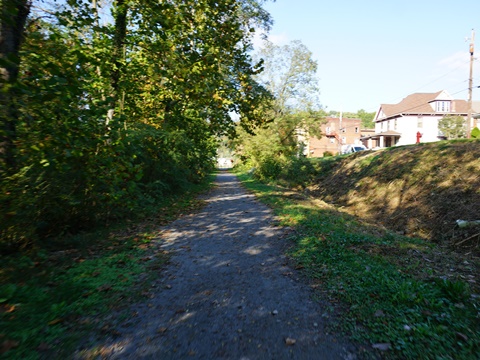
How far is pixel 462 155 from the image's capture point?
11.8 metres

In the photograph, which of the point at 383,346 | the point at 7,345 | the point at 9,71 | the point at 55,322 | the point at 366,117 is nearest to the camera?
the point at 7,345

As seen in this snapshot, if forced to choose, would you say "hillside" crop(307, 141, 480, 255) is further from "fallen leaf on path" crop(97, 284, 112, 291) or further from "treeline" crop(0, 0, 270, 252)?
Result: "fallen leaf on path" crop(97, 284, 112, 291)

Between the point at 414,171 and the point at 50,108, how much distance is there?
12976mm

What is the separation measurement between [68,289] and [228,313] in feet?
7.11

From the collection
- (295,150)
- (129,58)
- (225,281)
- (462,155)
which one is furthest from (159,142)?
(295,150)

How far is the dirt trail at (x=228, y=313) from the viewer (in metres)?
2.97

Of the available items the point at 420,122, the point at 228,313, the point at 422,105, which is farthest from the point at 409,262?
the point at 422,105

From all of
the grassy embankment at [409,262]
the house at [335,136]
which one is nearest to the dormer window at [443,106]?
the house at [335,136]

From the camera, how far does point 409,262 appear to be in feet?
16.8

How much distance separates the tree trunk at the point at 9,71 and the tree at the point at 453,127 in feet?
162

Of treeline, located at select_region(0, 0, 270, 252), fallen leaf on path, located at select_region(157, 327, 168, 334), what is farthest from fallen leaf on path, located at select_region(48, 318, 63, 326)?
treeline, located at select_region(0, 0, 270, 252)

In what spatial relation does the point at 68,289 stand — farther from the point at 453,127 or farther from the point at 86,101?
the point at 453,127

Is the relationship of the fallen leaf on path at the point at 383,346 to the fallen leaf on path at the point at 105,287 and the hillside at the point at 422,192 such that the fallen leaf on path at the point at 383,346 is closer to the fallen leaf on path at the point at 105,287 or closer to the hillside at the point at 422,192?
the fallen leaf on path at the point at 105,287

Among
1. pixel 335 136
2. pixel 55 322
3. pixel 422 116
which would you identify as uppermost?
pixel 422 116
